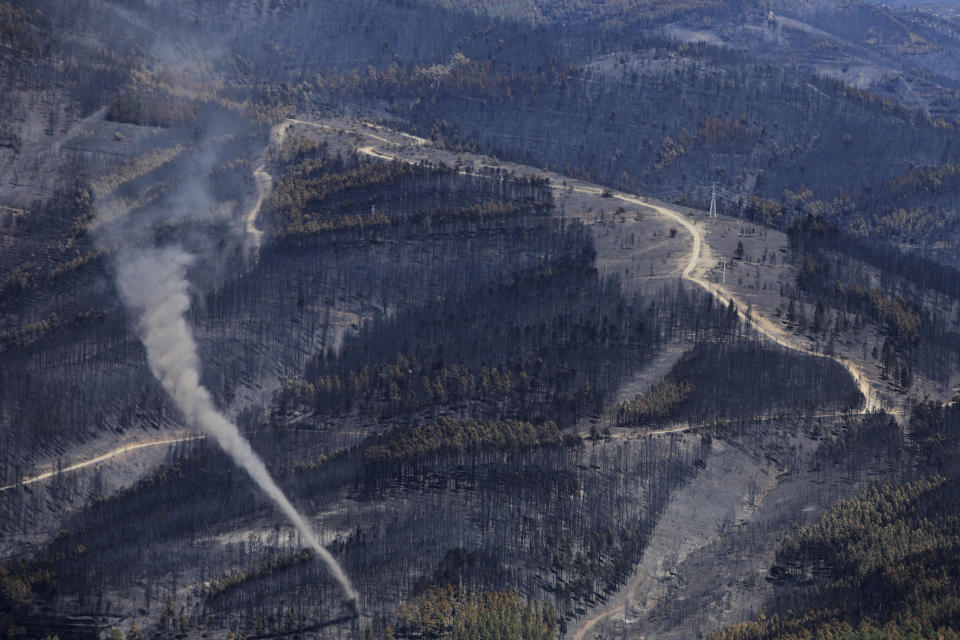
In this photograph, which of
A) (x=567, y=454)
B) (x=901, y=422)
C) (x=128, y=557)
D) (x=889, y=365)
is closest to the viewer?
(x=128, y=557)

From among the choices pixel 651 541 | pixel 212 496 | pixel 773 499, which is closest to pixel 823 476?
pixel 773 499

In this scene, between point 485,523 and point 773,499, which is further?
point 773,499

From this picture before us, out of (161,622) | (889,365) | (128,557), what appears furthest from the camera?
(889,365)

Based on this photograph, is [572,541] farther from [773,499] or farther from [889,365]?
[889,365]

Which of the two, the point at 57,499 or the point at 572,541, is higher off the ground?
the point at 572,541

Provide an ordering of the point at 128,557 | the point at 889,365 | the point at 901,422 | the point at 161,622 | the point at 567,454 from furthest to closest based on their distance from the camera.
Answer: the point at 889,365 < the point at 901,422 < the point at 567,454 < the point at 128,557 < the point at 161,622

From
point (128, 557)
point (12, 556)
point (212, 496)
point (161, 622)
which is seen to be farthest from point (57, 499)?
point (161, 622)

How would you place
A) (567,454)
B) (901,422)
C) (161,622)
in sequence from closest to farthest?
(161,622) → (567,454) → (901,422)

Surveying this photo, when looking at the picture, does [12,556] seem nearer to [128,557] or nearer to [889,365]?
[128,557]

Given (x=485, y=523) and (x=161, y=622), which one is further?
(x=485, y=523)
